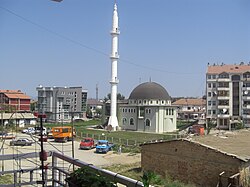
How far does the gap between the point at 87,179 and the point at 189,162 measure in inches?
398

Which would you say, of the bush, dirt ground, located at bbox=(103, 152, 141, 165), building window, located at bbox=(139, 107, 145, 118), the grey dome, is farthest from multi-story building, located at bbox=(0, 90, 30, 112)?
the bush

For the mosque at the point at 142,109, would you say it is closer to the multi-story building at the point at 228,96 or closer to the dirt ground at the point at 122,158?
the multi-story building at the point at 228,96

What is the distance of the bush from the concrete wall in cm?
885

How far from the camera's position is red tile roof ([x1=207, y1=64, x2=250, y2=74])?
38037 mm

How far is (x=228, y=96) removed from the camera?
37.3 meters

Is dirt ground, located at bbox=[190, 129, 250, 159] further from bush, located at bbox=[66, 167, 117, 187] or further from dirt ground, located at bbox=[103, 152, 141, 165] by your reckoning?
bush, located at bbox=[66, 167, 117, 187]

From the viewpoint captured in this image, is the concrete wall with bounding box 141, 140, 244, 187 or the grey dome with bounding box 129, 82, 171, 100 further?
the grey dome with bounding box 129, 82, 171, 100

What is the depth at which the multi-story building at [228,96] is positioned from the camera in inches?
1430

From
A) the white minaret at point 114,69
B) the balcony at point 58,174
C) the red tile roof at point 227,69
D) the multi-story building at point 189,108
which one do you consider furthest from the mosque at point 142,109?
the balcony at point 58,174

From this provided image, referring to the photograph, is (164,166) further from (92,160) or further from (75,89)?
(75,89)

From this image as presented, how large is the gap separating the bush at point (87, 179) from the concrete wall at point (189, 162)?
8.85 m

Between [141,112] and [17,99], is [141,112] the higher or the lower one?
the lower one

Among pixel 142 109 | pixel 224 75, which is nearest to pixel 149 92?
pixel 142 109

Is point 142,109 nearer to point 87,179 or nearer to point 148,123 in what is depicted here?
point 148,123
